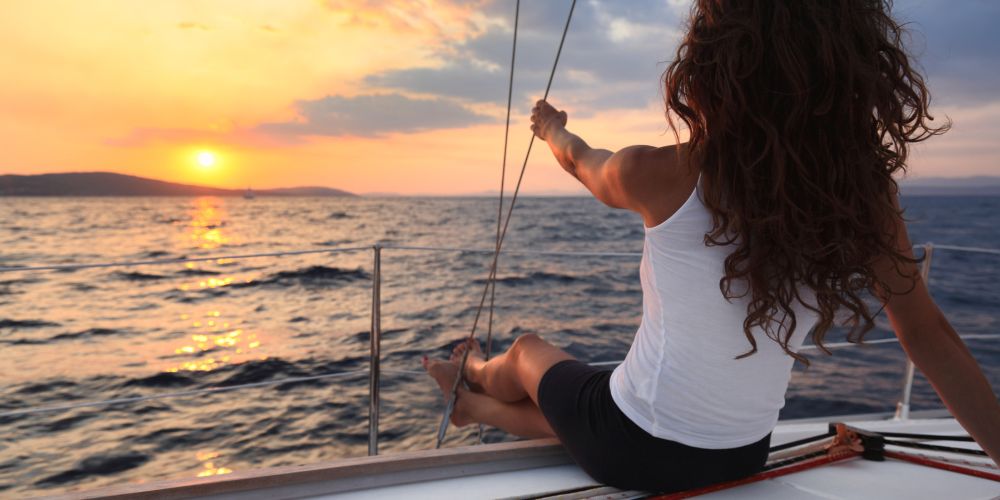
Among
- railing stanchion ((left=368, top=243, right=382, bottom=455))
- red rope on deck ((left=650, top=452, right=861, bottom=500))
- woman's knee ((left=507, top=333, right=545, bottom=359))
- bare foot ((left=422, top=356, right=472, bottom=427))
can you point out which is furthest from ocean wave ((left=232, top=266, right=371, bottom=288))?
red rope on deck ((left=650, top=452, right=861, bottom=500))

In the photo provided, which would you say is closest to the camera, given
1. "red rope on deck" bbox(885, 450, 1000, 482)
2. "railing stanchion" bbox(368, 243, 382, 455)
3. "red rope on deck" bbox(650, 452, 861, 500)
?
"red rope on deck" bbox(650, 452, 861, 500)

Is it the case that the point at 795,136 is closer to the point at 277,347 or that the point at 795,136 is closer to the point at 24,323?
the point at 277,347

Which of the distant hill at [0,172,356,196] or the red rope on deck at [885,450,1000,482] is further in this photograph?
the distant hill at [0,172,356,196]

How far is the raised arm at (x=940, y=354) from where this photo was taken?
2.83 feet

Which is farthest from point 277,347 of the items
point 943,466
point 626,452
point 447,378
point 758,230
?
point 758,230

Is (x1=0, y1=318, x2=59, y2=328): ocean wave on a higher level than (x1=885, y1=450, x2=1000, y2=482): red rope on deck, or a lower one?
lower

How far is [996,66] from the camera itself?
23.2ft

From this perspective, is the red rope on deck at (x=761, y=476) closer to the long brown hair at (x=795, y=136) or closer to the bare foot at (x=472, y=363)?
the long brown hair at (x=795, y=136)

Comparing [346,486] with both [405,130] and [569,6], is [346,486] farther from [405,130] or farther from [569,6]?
[405,130]

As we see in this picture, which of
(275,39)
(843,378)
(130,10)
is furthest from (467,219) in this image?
(843,378)

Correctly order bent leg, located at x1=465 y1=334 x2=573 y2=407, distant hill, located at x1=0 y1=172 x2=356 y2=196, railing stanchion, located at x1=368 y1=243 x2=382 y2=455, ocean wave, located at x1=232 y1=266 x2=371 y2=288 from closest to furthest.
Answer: bent leg, located at x1=465 y1=334 x2=573 y2=407 → railing stanchion, located at x1=368 y1=243 x2=382 y2=455 → ocean wave, located at x1=232 y1=266 x2=371 y2=288 → distant hill, located at x1=0 y1=172 x2=356 y2=196

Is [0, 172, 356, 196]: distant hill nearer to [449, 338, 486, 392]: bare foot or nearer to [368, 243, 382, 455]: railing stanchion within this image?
[368, 243, 382, 455]: railing stanchion

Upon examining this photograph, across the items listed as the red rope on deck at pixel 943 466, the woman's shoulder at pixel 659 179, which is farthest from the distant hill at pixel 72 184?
the woman's shoulder at pixel 659 179

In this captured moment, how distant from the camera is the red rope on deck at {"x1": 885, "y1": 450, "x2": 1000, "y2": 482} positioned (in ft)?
3.65
